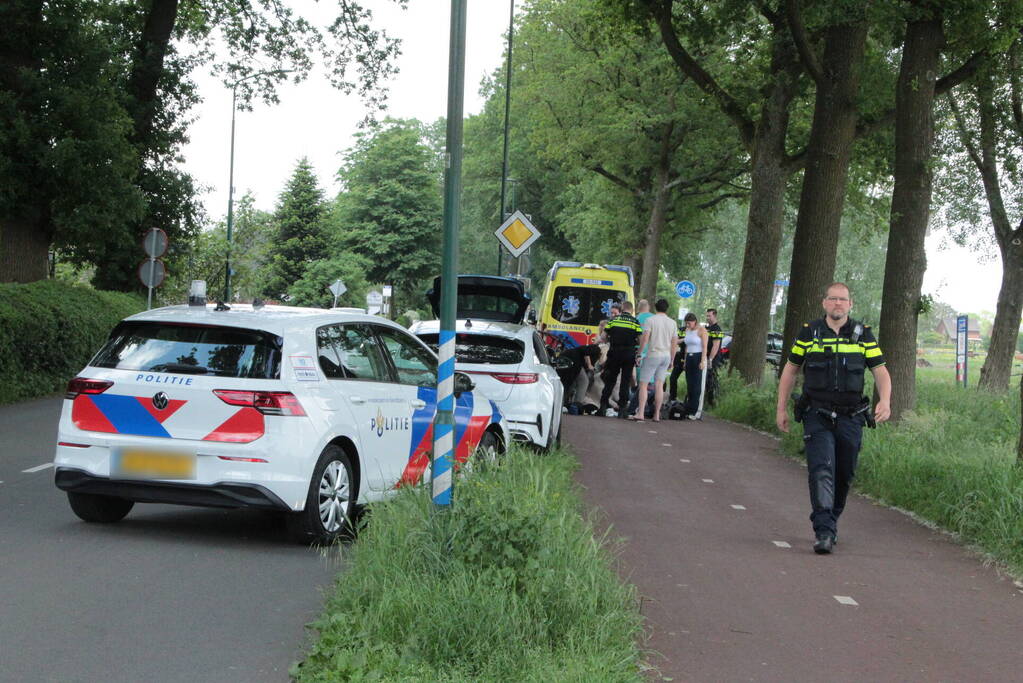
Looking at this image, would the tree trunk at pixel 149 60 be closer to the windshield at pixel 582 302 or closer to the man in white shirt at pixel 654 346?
the windshield at pixel 582 302

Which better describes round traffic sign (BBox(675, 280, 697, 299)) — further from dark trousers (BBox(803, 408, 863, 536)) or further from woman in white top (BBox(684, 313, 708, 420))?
dark trousers (BBox(803, 408, 863, 536))

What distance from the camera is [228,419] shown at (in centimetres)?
785

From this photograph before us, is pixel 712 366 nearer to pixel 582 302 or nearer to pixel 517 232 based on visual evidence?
pixel 517 232

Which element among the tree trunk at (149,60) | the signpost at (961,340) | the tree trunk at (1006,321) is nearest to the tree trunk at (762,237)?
the signpost at (961,340)

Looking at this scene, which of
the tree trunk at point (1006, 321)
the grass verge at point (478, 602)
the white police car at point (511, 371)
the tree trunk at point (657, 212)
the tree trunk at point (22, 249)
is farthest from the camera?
the tree trunk at point (657, 212)

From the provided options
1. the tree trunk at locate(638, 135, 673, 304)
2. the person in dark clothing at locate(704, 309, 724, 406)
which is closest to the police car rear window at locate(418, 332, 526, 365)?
the person in dark clothing at locate(704, 309, 724, 406)

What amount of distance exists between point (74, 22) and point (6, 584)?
16685mm

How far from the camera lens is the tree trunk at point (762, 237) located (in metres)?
23.0

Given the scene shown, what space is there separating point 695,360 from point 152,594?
1450 centimetres

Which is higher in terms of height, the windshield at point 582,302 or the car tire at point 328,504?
the windshield at point 582,302

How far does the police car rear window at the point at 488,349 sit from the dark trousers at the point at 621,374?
6928mm

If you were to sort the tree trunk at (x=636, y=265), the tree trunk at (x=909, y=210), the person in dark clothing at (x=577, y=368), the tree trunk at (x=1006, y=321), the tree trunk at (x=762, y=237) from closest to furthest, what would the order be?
1. the tree trunk at (x=909, y=210)
2. the person in dark clothing at (x=577, y=368)
3. the tree trunk at (x=762, y=237)
4. the tree trunk at (x=1006, y=321)
5. the tree trunk at (x=636, y=265)

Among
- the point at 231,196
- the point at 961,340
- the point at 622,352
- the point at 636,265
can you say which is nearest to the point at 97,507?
the point at 622,352

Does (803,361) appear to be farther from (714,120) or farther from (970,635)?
(714,120)
